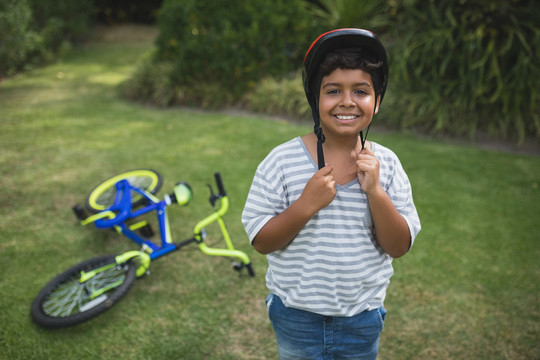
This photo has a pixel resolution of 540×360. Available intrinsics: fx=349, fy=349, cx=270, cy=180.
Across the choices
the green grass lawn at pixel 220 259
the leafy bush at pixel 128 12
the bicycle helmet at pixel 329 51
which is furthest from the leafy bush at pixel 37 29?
the bicycle helmet at pixel 329 51

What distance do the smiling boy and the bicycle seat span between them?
5.83 feet

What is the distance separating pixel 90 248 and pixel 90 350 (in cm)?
107

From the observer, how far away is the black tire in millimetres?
2227

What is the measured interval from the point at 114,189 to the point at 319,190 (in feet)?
9.76

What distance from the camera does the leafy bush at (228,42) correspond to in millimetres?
6098

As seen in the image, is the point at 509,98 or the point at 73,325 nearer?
the point at 73,325

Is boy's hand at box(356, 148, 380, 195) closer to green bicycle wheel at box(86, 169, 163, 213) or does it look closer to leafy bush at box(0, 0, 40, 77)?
green bicycle wheel at box(86, 169, 163, 213)

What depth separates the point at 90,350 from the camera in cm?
216

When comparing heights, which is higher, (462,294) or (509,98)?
(509,98)

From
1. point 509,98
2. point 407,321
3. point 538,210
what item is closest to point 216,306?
point 407,321

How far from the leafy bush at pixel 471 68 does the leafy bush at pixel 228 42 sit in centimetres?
198

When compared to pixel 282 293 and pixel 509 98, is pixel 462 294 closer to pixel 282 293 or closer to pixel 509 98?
pixel 282 293

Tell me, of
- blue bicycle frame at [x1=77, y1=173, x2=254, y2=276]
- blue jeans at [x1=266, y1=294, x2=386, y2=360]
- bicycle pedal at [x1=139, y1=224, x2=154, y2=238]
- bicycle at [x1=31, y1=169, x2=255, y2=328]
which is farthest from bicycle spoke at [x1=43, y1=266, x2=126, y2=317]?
blue jeans at [x1=266, y1=294, x2=386, y2=360]

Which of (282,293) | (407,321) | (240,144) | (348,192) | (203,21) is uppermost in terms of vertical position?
(203,21)
